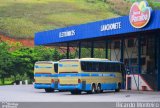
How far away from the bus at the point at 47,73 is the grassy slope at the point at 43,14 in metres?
78.6

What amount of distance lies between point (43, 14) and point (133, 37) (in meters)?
91.9

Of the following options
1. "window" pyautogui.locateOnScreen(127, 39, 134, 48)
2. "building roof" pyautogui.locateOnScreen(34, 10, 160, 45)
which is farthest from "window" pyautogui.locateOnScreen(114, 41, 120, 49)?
"building roof" pyautogui.locateOnScreen(34, 10, 160, 45)

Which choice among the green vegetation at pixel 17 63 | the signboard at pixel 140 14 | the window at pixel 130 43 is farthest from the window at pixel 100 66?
the green vegetation at pixel 17 63

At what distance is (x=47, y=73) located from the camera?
3834cm

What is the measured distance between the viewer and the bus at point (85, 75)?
1348 inches

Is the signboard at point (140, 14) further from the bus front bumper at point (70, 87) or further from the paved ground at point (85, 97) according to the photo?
the bus front bumper at point (70, 87)

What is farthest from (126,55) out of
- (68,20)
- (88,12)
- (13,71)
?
(88,12)

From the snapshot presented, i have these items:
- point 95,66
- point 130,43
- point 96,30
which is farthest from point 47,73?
point 130,43

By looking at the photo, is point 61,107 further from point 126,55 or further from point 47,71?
point 126,55

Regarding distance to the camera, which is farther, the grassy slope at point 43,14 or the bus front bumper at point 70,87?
the grassy slope at point 43,14

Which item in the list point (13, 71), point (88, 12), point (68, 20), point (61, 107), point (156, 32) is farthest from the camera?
point (88, 12)

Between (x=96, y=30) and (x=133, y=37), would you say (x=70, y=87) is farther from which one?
(x=133, y=37)

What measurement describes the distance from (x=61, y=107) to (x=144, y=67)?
1002 inches

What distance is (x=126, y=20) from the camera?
3828 cm
